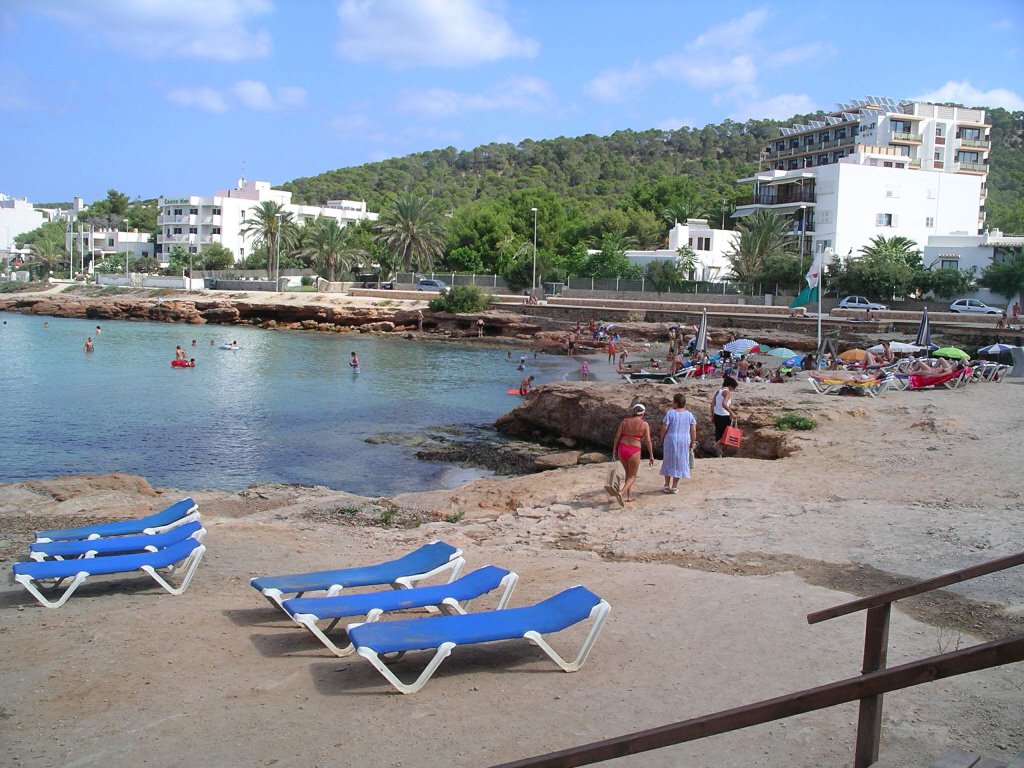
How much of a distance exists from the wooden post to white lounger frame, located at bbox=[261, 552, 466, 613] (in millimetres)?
4264

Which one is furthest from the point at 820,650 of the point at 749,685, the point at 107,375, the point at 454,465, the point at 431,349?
the point at 431,349

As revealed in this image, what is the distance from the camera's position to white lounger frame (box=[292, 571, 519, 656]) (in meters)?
6.36

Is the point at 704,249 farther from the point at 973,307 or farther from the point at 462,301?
the point at 973,307

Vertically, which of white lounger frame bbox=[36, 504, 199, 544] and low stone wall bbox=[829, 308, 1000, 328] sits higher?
low stone wall bbox=[829, 308, 1000, 328]

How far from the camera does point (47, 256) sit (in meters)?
113

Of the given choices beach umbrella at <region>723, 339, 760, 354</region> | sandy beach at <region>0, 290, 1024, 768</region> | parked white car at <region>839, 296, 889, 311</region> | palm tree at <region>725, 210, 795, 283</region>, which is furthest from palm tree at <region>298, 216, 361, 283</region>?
sandy beach at <region>0, 290, 1024, 768</region>

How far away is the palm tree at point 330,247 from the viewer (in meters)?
83.5

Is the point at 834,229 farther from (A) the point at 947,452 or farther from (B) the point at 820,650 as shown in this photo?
A: (B) the point at 820,650

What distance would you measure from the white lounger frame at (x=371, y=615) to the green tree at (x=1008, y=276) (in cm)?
5514

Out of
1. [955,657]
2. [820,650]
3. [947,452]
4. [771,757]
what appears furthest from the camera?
[947,452]

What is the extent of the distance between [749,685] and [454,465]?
15.0 metres

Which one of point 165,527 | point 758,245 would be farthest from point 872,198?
point 165,527

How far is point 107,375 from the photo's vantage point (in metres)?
38.5

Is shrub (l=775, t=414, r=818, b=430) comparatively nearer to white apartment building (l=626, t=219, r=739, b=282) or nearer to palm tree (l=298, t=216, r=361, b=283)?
white apartment building (l=626, t=219, r=739, b=282)
